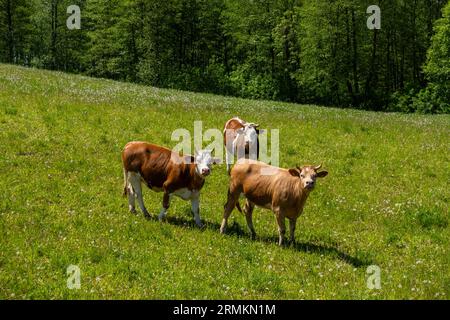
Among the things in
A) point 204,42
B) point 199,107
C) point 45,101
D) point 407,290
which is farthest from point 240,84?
Result: point 407,290

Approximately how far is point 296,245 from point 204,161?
3213 mm

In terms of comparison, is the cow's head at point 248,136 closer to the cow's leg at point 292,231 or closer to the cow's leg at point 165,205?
the cow's leg at point 165,205

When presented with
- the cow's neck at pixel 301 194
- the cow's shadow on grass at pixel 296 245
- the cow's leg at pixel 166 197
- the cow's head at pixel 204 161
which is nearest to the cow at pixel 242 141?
the cow's shadow on grass at pixel 296 245

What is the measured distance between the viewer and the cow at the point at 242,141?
18.9 metres

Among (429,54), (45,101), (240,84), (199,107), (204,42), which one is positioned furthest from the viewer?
(204,42)

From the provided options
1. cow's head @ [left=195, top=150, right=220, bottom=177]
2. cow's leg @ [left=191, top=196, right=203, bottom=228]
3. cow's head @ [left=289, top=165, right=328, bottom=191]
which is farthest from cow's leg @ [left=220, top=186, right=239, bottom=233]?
cow's head @ [left=289, top=165, right=328, bottom=191]

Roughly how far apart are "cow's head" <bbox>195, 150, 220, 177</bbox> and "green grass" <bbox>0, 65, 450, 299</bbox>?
1588 millimetres

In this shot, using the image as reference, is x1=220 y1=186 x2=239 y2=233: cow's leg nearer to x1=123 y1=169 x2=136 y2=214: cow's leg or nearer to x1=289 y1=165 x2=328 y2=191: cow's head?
x1=289 y1=165 x2=328 y2=191: cow's head

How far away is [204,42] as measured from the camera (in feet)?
281

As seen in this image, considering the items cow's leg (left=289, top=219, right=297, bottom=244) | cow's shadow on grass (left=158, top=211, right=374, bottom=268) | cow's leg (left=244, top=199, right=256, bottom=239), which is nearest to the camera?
cow's shadow on grass (left=158, top=211, right=374, bottom=268)

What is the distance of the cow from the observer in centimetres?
1891

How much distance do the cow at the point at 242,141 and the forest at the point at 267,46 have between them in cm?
4995
